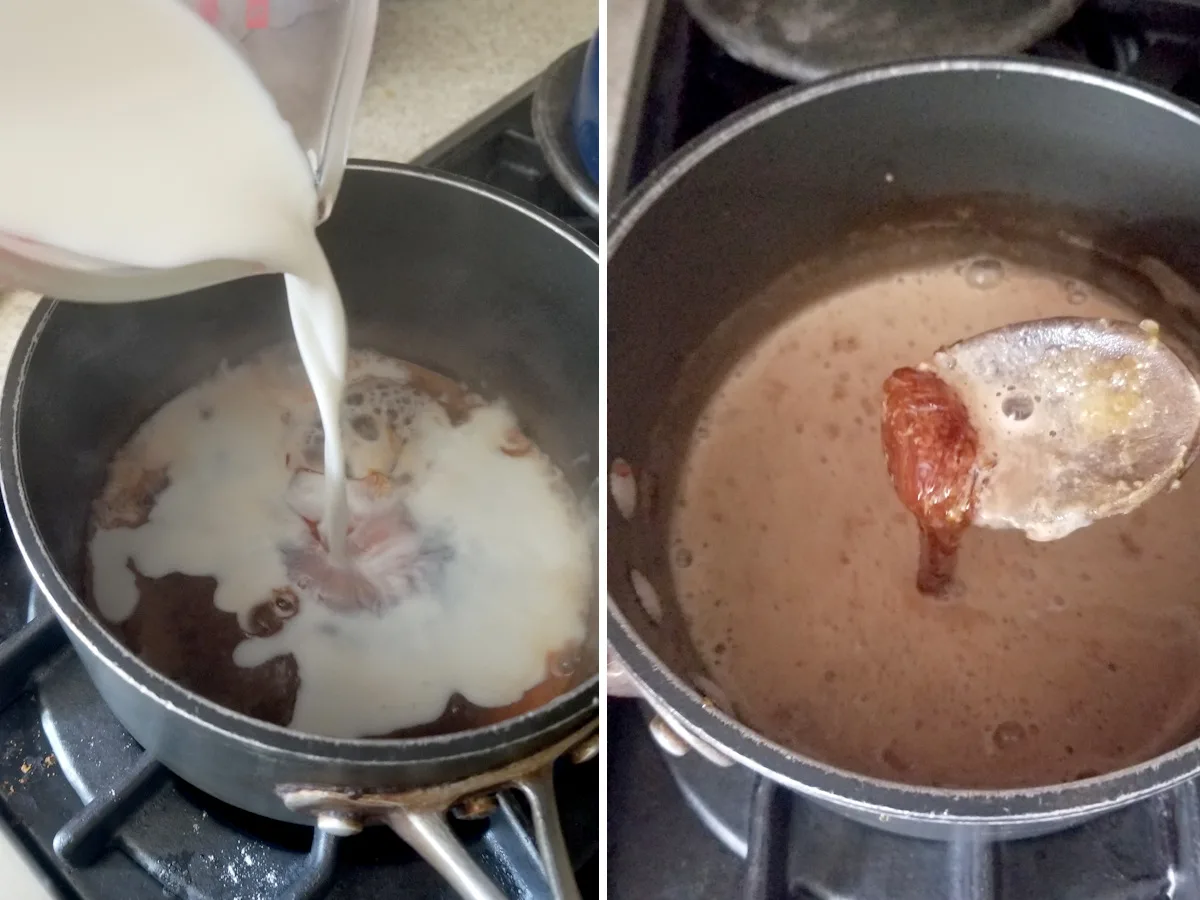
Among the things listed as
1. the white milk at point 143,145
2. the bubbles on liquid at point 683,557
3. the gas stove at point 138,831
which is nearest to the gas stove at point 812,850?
the gas stove at point 138,831

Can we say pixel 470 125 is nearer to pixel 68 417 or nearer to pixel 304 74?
pixel 304 74

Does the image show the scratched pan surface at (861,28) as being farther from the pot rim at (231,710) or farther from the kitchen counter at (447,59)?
the pot rim at (231,710)

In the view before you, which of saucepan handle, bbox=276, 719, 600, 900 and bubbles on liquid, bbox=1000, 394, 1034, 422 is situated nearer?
saucepan handle, bbox=276, 719, 600, 900

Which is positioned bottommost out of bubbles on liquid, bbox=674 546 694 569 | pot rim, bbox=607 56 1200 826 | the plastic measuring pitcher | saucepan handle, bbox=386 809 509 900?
saucepan handle, bbox=386 809 509 900

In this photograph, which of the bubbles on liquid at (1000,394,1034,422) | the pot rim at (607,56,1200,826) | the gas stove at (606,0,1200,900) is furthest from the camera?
the bubbles on liquid at (1000,394,1034,422)

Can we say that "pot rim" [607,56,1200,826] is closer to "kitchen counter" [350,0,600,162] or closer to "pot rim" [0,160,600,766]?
"pot rim" [0,160,600,766]

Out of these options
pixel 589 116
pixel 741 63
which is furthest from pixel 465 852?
pixel 741 63

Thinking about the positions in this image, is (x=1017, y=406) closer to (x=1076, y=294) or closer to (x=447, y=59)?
(x=1076, y=294)

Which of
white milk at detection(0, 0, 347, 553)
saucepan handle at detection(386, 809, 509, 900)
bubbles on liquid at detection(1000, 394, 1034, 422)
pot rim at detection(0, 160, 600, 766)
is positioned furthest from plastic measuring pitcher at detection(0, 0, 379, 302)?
bubbles on liquid at detection(1000, 394, 1034, 422)
